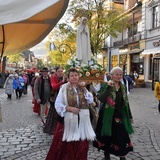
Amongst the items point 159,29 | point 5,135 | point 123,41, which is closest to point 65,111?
point 5,135

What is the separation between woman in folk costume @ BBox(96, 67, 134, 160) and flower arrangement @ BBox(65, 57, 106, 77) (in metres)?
1.19

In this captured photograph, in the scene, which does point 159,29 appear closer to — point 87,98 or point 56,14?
point 87,98

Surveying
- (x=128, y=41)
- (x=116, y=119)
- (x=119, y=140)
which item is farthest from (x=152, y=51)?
(x=119, y=140)

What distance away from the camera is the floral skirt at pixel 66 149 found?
396cm

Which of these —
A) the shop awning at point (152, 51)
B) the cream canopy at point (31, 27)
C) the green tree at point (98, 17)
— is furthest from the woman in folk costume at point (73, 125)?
the green tree at point (98, 17)

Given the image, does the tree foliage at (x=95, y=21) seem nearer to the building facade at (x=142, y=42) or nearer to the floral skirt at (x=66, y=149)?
the building facade at (x=142, y=42)

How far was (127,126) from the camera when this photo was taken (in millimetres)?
4535

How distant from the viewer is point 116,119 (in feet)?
14.8

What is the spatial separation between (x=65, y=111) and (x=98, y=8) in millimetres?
24809

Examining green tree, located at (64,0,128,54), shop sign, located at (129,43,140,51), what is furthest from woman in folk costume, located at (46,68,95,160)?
shop sign, located at (129,43,140,51)

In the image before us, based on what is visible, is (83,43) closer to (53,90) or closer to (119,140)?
(53,90)

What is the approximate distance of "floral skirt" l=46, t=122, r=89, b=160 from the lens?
3.96 metres

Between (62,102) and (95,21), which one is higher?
(95,21)

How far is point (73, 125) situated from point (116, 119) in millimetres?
920
